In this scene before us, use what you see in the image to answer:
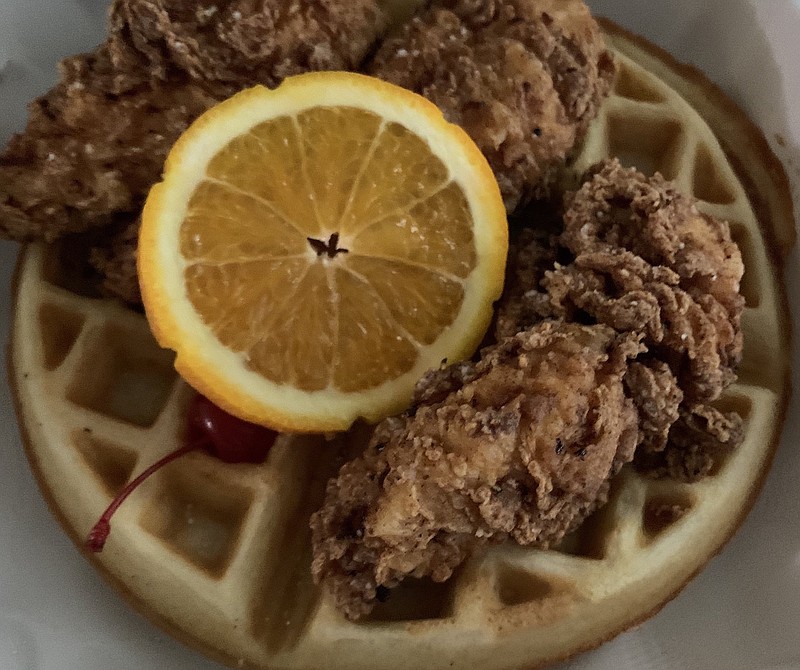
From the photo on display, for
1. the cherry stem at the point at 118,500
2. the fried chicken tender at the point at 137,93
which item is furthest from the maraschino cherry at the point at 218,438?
the fried chicken tender at the point at 137,93

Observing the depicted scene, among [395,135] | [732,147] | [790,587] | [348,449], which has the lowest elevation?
[348,449]

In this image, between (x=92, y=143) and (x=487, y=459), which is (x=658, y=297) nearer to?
(x=487, y=459)

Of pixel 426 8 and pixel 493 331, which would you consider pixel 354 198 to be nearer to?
pixel 493 331

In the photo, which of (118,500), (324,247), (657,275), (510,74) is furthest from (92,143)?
(657,275)

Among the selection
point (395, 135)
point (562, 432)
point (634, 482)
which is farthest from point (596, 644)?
point (395, 135)

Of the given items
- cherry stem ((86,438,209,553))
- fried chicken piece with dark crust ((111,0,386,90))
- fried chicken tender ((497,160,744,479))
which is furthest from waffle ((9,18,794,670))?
fried chicken piece with dark crust ((111,0,386,90))

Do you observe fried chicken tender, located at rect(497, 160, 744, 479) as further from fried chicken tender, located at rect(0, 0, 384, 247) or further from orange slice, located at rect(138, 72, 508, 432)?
fried chicken tender, located at rect(0, 0, 384, 247)
